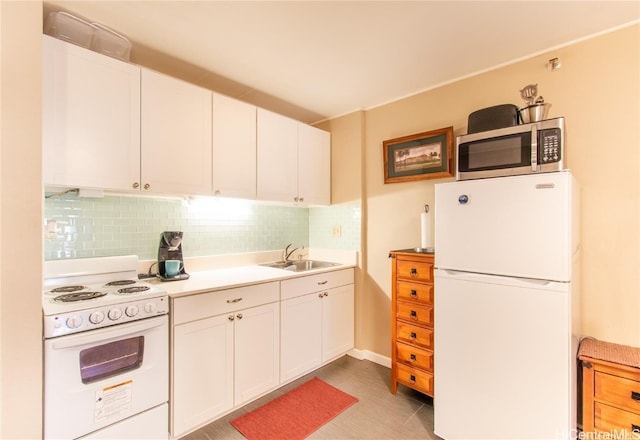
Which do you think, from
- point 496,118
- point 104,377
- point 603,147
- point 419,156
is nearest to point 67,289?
point 104,377

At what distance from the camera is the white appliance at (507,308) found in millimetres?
1432

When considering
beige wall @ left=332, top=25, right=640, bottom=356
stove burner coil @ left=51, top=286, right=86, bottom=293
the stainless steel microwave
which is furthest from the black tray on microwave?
stove burner coil @ left=51, top=286, right=86, bottom=293

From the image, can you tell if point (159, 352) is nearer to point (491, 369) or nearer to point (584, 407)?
point (491, 369)

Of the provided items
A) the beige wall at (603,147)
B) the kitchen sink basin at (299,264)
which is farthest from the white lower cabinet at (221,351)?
the beige wall at (603,147)

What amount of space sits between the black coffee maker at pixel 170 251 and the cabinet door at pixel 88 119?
546mm

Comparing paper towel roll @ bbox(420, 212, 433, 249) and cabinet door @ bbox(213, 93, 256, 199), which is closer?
cabinet door @ bbox(213, 93, 256, 199)

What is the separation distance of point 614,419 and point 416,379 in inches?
42.1

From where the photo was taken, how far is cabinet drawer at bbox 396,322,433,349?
2.14m

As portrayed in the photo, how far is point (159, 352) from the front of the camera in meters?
1.67

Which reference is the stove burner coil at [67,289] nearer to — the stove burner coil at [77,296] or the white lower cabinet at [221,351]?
the stove burner coil at [77,296]

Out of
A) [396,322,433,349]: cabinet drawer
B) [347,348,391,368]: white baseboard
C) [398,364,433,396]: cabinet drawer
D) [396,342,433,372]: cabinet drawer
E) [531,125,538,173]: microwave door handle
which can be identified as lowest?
[347,348,391,368]: white baseboard

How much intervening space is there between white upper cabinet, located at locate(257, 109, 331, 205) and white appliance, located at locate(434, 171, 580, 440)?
4.65 ft

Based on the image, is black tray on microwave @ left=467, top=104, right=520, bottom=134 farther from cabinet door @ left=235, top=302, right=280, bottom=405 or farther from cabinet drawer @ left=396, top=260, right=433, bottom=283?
cabinet door @ left=235, top=302, right=280, bottom=405

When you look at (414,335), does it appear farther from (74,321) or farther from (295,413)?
(74,321)
